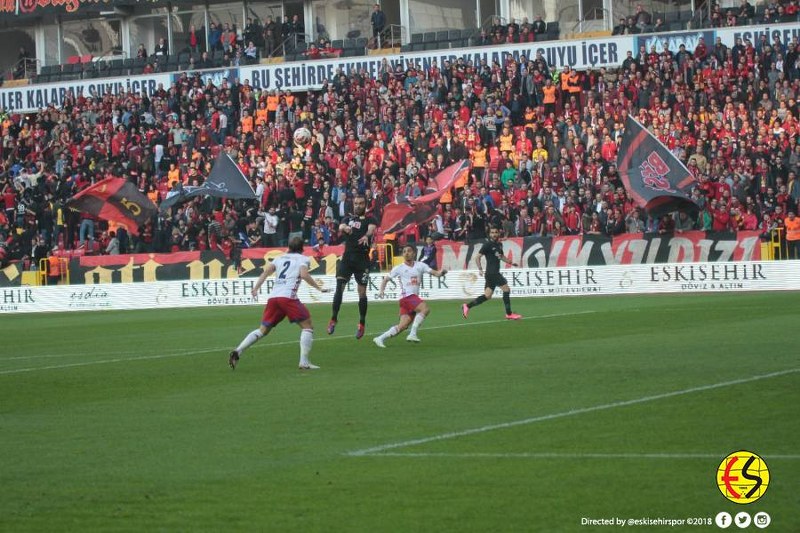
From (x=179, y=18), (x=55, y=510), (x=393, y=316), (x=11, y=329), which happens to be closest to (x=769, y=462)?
(x=55, y=510)

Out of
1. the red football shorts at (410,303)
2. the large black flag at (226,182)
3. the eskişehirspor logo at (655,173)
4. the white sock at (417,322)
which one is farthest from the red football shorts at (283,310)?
the large black flag at (226,182)

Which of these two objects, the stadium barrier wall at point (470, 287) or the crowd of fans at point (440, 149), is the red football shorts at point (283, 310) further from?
the crowd of fans at point (440, 149)

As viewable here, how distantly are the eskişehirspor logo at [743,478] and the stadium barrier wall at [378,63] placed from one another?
33043 mm

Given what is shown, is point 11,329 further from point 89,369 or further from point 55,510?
point 55,510

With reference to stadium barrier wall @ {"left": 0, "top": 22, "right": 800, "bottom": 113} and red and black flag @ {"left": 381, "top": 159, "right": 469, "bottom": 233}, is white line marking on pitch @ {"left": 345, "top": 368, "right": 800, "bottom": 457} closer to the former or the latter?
red and black flag @ {"left": 381, "top": 159, "right": 469, "bottom": 233}

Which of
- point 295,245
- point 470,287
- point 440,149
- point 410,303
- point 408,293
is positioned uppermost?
point 440,149

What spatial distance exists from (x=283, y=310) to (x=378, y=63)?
32.2 meters

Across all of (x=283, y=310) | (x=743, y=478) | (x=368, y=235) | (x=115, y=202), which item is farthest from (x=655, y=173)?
(x=743, y=478)

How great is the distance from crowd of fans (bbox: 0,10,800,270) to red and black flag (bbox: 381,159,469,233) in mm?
494

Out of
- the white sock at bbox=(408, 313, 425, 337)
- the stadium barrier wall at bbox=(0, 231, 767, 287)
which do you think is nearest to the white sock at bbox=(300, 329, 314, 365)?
the white sock at bbox=(408, 313, 425, 337)

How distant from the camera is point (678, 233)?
34.1 meters

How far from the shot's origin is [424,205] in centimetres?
3638

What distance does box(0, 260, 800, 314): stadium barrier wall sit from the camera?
32.8m

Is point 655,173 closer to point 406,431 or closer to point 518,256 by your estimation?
point 518,256
